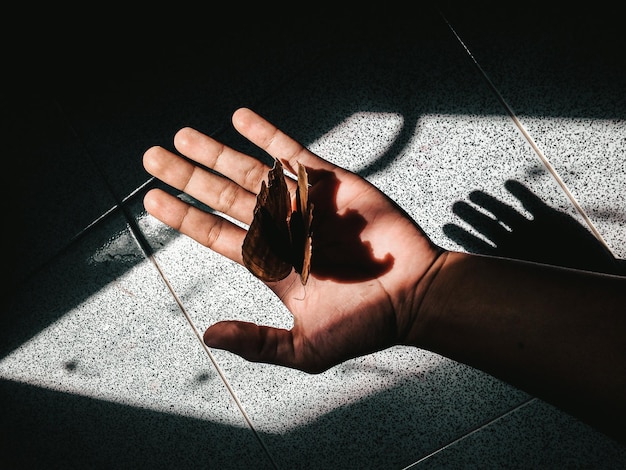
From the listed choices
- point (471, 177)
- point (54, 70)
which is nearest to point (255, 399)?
point (471, 177)

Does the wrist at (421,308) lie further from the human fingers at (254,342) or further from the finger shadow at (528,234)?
the finger shadow at (528,234)

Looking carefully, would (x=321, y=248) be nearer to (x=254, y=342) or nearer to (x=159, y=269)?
(x=254, y=342)

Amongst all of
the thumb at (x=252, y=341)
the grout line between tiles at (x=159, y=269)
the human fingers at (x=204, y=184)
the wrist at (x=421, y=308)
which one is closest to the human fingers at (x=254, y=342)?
the thumb at (x=252, y=341)

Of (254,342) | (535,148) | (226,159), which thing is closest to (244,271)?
(226,159)

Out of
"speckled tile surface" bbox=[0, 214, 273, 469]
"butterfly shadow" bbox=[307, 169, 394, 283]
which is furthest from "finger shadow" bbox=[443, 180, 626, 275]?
"speckled tile surface" bbox=[0, 214, 273, 469]

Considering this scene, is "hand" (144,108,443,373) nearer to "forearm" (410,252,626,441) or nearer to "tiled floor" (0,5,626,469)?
"forearm" (410,252,626,441)
